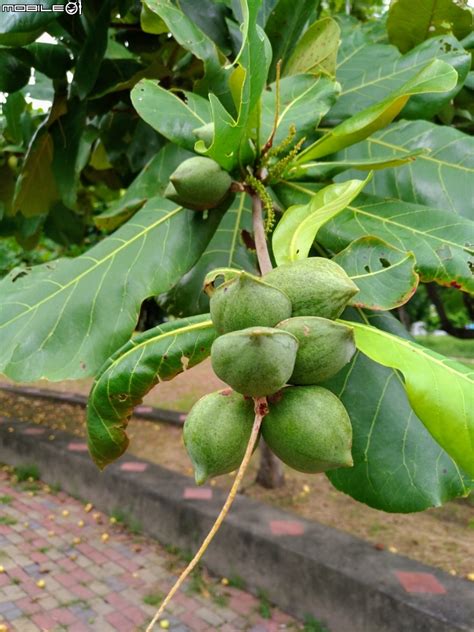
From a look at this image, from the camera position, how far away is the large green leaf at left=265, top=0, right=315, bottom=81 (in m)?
1.38

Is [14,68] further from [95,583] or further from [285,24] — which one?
[95,583]

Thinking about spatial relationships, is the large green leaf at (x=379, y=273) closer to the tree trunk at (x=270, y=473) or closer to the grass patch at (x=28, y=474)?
the tree trunk at (x=270, y=473)

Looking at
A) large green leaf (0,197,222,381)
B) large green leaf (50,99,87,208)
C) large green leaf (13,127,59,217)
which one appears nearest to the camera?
large green leaf (0,197,222,381)

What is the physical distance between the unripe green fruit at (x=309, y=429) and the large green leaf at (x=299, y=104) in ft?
1.92

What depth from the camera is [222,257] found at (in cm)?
151

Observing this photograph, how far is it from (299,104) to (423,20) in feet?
2.04

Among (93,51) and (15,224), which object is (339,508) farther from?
(93,51)

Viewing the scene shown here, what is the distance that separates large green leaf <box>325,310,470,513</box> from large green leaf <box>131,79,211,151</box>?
527mm

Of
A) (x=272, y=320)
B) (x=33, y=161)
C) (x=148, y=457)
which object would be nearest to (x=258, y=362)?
(x=272, y=320)

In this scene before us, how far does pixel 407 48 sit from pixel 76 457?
14.2 ft

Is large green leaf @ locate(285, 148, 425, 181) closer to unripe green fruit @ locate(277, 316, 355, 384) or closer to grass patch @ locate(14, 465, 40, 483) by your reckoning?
unripe green fruit @ locate(277, 316, 355, 384)

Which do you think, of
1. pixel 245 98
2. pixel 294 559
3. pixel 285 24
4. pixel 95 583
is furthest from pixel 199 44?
pixel 95 583

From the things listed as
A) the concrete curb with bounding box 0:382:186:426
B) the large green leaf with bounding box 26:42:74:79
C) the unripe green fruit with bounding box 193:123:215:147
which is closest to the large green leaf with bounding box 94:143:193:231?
the unripe green fruit with bounding box 193:123:215:147

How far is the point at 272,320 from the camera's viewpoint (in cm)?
72
